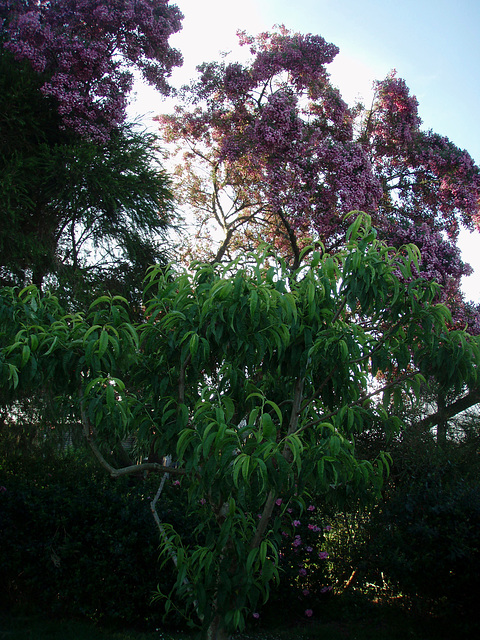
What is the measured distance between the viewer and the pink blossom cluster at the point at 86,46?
7836 mm

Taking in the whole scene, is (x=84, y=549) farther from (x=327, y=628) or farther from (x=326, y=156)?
(x=326, y=156)

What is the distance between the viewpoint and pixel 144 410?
317 centimetres

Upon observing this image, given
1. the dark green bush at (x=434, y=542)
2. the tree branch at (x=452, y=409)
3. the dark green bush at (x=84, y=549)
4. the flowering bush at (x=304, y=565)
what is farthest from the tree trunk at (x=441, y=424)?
the dark green bush at (x=84, y=549)

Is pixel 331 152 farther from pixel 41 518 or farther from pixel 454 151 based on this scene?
pixel 41 518

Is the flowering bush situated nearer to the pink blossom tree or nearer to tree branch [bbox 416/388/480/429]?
tree branch [bbox 416/388/480/429]

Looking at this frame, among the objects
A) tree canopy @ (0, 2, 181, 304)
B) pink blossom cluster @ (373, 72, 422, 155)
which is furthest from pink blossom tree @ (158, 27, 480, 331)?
tree canopy @ (0, 2, 181, 304)

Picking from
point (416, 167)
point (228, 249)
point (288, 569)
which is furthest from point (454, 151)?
point (288, 569)

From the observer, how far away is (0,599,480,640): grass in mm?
4773

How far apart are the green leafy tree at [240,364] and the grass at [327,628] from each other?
2117 millimetres

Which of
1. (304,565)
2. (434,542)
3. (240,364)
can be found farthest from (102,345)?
(304,565)

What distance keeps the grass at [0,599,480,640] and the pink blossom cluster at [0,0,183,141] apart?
6.39 metres

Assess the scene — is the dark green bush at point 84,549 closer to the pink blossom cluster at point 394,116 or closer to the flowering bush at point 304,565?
the flowering bush at point 304,565

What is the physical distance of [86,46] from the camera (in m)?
8.01

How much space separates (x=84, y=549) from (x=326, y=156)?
6.42m
